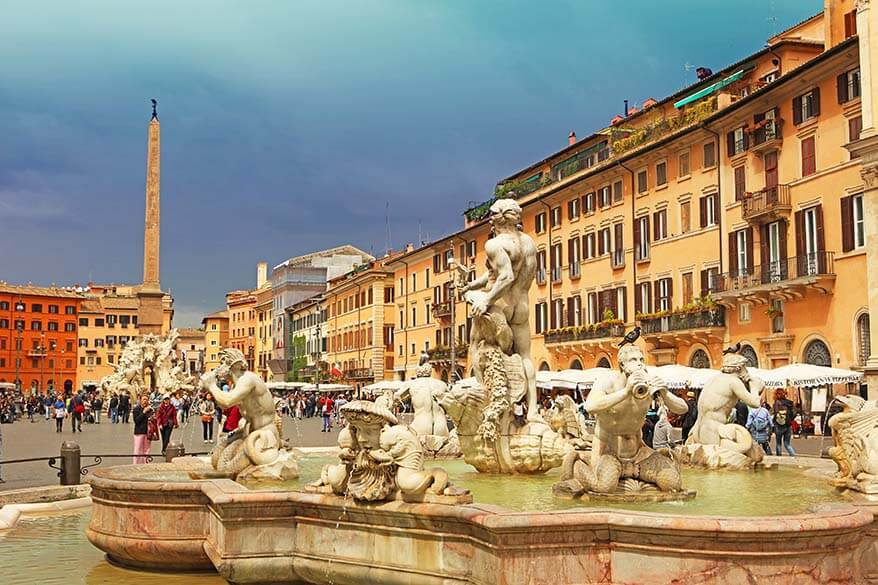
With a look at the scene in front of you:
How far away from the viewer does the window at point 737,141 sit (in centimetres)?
3694

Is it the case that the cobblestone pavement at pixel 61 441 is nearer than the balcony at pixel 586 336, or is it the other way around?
the cobblestone pavement at pixel 61 441

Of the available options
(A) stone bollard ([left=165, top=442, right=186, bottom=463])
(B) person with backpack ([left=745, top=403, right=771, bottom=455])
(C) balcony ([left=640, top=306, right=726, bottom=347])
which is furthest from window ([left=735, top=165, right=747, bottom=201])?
(A) stone bollard ([left=165, top=442, right=186, bottom=463])

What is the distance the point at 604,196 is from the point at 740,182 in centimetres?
1020

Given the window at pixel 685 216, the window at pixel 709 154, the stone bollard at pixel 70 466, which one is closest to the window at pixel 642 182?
the window at pixel 685 216

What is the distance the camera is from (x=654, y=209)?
42938mm

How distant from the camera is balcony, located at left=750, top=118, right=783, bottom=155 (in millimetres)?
34906

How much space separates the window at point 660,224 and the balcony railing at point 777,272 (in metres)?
4.47

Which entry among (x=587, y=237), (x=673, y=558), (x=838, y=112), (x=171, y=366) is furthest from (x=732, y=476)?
(x=171, y=366)

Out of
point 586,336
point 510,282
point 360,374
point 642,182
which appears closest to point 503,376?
point 510,282

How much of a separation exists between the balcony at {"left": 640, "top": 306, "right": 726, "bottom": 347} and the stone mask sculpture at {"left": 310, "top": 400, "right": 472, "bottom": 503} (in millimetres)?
32381

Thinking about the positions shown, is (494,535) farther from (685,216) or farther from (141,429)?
(685,216)

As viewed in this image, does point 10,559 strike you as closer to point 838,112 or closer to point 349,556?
point 349,556

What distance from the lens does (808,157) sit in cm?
3366

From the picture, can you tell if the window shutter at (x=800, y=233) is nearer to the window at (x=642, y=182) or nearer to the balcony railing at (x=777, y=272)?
the balcony railing at (x=777, y=272)
